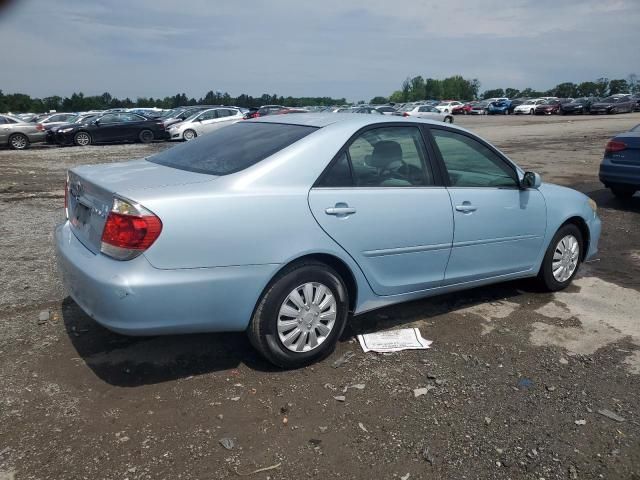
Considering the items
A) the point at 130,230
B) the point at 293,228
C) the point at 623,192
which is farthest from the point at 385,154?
the point at 623,192

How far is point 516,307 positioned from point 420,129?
1.78 m

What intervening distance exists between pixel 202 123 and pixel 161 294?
23.1 meters

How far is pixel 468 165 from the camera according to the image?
4.58 metres

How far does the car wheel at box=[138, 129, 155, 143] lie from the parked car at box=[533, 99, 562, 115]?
1541 inches

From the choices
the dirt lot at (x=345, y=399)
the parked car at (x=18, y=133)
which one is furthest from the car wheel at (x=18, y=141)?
the dirt lot at (x=345, y=399)

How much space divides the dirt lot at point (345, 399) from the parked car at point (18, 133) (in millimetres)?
19260

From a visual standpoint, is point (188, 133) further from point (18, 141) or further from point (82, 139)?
point (18, 141)

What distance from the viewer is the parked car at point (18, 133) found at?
70.5 ft

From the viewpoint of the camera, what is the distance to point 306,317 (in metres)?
3.61

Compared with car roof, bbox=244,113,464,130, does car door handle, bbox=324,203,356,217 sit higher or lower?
lower

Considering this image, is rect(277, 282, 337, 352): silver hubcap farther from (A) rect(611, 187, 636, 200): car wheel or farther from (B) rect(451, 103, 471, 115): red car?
(B) rect(451, 103, 471, 115): red car

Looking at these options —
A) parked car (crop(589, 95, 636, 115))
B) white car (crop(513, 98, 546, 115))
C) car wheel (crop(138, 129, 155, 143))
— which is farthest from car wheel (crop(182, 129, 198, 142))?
parked car (crop(589, 95, 636, 115))

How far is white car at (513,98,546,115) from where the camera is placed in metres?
53.4

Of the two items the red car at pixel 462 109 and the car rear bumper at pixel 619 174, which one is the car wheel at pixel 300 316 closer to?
the car rear bumper at pixel 619 174
